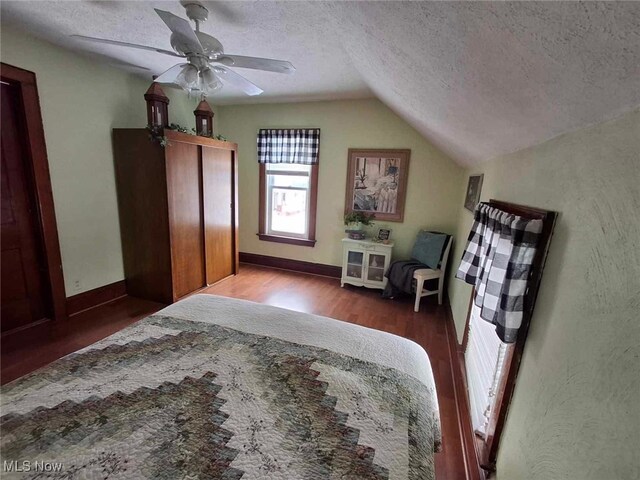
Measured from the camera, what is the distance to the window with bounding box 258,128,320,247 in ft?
12.7

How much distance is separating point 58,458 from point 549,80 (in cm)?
175

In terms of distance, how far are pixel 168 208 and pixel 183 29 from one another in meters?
1.81

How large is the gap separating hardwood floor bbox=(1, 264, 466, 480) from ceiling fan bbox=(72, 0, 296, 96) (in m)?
2.19

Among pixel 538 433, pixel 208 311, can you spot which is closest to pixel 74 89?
pixel 208 311

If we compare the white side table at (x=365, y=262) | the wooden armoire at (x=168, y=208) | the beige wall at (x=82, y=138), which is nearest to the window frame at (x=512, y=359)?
the white side table at (x=365, y=262)

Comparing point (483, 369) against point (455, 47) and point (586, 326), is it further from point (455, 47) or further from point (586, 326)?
point (455, 47)

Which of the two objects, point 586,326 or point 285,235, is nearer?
point 586,326

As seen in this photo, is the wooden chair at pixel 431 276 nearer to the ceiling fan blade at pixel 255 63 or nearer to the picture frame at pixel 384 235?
the picture frame at pixel 384 235

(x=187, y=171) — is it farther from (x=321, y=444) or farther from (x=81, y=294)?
(x=321, y=444)

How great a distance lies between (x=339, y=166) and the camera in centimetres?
381

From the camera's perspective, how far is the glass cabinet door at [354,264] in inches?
144

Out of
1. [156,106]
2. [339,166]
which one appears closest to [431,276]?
[339,166]

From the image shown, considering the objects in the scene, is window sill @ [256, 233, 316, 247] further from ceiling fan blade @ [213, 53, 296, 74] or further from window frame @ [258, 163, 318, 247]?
ceiling fan blade @ [213, 53, 296, 74]

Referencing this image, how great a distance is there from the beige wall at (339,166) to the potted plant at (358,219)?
0.46 feet
